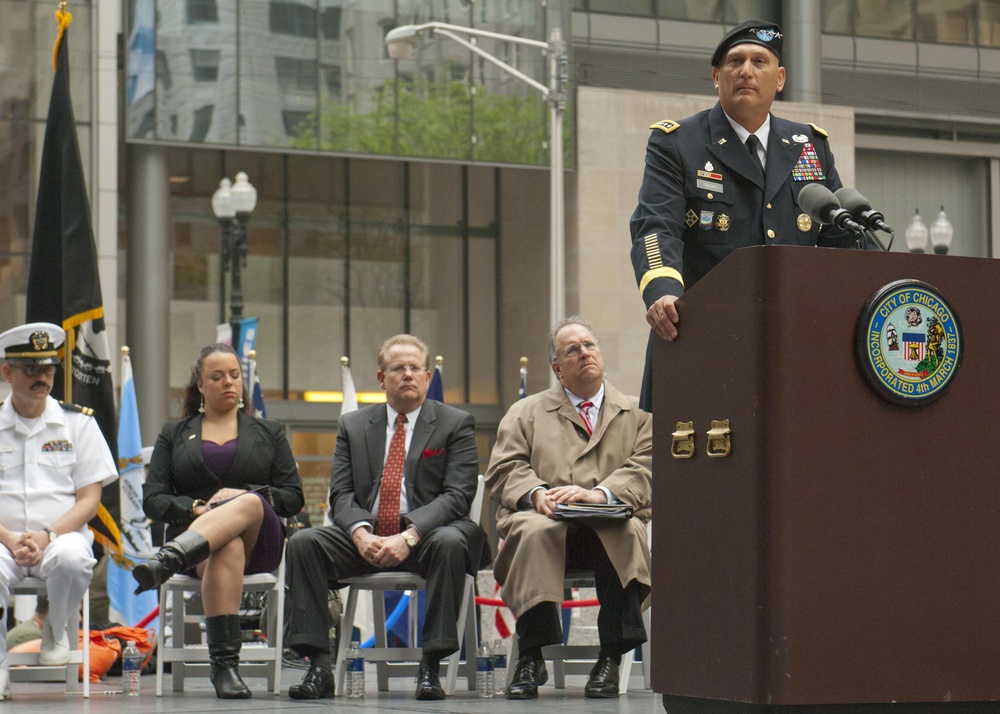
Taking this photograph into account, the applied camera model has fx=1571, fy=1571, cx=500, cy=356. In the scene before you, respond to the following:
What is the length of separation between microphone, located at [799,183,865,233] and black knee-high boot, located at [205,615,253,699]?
13.9ft

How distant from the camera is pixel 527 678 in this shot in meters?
7.33

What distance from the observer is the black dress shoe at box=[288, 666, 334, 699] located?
7.39 m

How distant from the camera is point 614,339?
2875cm

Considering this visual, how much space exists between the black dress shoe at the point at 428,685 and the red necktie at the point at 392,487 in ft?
3.10

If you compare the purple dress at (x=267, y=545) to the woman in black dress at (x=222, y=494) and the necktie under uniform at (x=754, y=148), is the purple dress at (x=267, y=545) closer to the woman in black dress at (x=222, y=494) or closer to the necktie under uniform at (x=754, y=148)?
the woman in black dress at (x=222, y=494)

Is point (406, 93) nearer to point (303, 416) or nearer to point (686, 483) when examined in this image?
point (303, 416)

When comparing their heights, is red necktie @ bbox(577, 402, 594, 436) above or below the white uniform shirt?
above

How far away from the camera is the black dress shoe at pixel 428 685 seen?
23.7 feet

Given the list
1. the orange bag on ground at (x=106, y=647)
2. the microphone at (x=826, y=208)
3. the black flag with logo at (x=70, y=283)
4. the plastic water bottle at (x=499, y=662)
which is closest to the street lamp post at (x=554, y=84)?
the black flag with logo at (x=70, y=283)

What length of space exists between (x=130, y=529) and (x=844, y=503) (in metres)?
10.2

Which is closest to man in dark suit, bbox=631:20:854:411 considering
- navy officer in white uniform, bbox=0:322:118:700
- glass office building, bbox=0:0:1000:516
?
navy officer in white uniform, bbox=0:322:118:700

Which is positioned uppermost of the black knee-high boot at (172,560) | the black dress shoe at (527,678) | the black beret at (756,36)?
the black beret at (756,36)

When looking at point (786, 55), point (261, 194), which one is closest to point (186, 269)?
point (261, 194)

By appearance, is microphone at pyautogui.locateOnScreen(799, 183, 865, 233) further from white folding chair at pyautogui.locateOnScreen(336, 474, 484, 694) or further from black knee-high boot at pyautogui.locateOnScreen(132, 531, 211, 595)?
black knee-high boot at pyautogui.locateOnScreen(132, 531, 211, 595)
